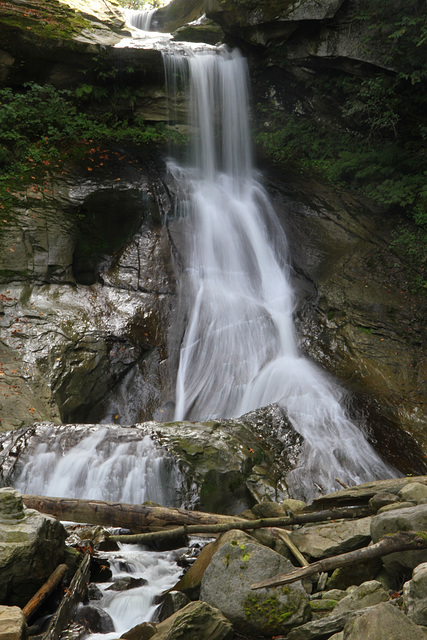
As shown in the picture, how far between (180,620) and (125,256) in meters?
8.05

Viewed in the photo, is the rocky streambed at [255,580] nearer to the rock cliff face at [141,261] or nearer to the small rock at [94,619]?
the small rock at [94,619]

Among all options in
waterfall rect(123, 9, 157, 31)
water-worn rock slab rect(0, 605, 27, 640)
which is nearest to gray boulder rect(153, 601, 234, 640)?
water-worn rock slab rect(0, 605, 27, 640)

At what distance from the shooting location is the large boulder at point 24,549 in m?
3.04

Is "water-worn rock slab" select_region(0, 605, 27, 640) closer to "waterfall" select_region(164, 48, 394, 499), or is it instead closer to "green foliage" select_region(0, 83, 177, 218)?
"waterfall" select_region(164, 48, 394, 499)

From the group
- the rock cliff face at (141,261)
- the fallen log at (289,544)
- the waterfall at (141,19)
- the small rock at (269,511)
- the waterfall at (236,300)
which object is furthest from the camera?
the waterfall at (141,19)

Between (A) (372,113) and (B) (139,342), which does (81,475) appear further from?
(A) (372,113)

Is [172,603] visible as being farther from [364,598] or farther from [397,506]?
[397,506]

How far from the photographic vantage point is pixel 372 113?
12.0m

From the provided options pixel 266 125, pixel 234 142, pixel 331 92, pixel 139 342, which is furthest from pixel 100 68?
pixel 139 342

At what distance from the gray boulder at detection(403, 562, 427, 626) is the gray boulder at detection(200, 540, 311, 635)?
0.82 m

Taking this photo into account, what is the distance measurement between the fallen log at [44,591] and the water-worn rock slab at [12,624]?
10.1 inches

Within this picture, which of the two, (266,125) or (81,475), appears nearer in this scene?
(81,475)

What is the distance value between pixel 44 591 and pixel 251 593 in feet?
4.75

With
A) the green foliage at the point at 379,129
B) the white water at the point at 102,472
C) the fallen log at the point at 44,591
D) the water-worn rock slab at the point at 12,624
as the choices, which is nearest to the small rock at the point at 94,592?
the fallen log at the point at 44,591
